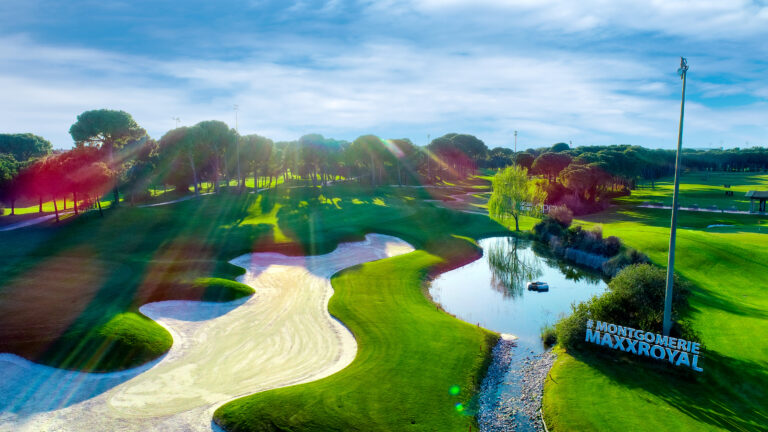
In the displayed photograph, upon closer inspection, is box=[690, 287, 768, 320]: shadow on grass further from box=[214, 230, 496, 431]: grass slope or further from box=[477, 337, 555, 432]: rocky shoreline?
box=[214, 230, 496, 431]: grass slope

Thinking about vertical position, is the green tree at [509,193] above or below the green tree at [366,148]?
below

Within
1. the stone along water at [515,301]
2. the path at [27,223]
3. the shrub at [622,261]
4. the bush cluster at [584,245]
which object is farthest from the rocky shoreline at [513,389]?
the path at [27,223]

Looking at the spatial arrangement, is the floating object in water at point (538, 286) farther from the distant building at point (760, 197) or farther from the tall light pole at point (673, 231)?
the distant building at point (760, 197)

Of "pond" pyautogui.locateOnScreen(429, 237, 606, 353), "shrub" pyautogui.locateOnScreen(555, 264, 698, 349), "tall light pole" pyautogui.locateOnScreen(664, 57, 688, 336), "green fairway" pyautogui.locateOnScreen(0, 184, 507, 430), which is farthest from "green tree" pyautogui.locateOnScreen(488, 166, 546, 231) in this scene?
"tall light pole" pyautogui.locateOnScreen(664, 57, 688, 336)

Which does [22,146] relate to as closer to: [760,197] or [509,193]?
[509,193]

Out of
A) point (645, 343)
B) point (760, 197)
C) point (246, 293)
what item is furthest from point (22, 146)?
point (760, 197)

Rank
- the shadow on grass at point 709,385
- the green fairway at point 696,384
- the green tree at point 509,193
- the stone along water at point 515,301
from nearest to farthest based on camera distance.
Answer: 1. the shadow on grass at point 709,385
2. the green fairway at point 696,384
3. the stone along water at point 515,301
4. the green tree at point 509,193
